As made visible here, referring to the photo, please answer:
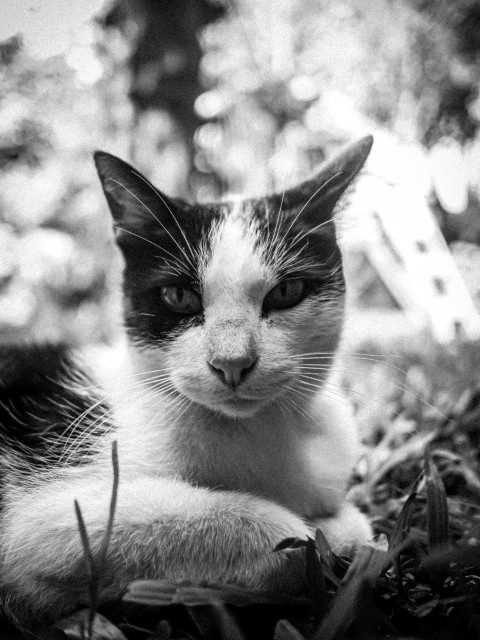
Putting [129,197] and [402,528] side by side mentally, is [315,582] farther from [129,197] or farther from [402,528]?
[129,197]

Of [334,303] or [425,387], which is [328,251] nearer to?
[334,303]

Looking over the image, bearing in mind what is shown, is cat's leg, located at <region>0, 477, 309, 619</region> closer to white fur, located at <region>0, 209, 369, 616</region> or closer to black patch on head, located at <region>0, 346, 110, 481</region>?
white fur, located at <region>0, 209, 369, 616</region>

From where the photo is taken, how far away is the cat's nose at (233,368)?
28.2 inches

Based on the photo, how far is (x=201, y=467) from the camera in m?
0.83

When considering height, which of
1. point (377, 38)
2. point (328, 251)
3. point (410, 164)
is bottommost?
point (328, 251)

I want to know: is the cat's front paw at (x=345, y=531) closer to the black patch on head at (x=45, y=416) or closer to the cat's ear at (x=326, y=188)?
the black patch on head at (x=45, y=416)

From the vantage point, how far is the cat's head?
0.76 metres

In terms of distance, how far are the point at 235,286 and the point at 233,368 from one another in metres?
0.14

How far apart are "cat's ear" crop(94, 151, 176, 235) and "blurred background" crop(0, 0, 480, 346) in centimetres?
21

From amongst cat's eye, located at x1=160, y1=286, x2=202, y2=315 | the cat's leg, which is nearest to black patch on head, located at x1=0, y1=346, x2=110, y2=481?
the cat's leg

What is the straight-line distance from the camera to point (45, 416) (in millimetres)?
923

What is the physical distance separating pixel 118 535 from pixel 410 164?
98 centimetres

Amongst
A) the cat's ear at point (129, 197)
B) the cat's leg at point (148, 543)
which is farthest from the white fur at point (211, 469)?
the cat's ear at point (129, 197)

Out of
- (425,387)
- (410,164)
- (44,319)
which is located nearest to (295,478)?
(410,164)
